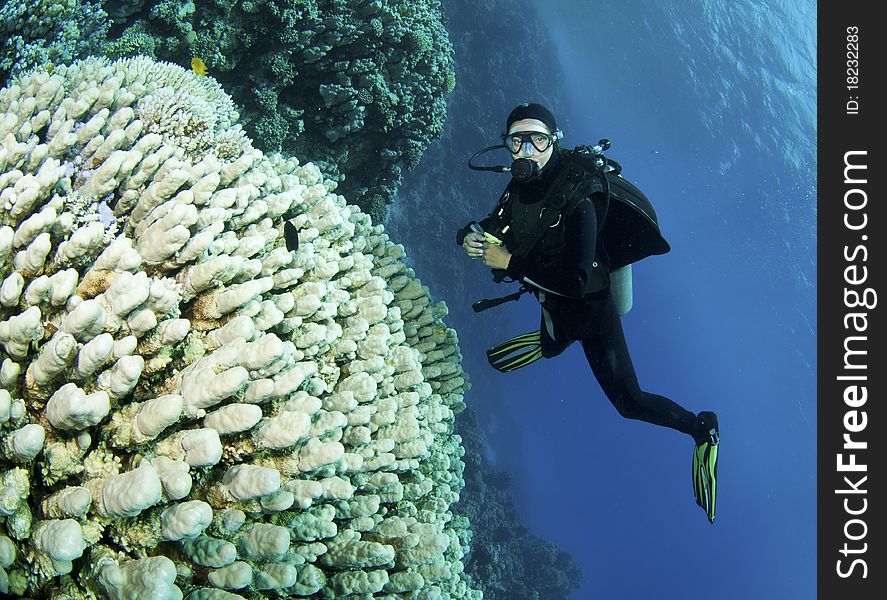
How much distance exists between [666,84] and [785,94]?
32.1ft

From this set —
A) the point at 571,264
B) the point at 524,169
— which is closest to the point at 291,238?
the point at 524,169

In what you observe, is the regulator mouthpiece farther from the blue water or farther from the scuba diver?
the blue water

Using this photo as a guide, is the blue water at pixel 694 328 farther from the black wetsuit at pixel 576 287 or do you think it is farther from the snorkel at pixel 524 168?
the snorkel at pixel 524 168

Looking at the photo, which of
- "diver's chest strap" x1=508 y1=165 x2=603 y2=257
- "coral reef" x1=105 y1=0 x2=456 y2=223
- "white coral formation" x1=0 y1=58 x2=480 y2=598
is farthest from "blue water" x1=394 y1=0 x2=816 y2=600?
"white coral formation" x1=0 y1=58 x2=480 y2=598

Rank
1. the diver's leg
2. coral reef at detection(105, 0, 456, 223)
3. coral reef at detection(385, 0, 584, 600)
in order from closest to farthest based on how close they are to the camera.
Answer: the diver's leg → coral reef at detection(105, 0, 456, 223) → coral reef at detection(385, 0, 584, 600)

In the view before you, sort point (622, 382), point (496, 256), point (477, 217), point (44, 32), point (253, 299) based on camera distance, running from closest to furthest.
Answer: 1. point (253, 299)
2. point (44, 32)
3. point (496, 256)
4. point (622, 382)
5. point (477, 217)

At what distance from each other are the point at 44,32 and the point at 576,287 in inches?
164

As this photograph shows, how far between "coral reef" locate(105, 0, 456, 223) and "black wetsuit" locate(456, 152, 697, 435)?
2462 millimetres

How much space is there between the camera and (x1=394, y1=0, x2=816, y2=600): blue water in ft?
115

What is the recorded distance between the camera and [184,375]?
1.83 meters

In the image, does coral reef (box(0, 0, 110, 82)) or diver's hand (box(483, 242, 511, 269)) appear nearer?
coral reef (box(0, 0, 110, 82))

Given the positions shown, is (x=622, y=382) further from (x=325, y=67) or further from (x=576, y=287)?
(x=325, y=67)
